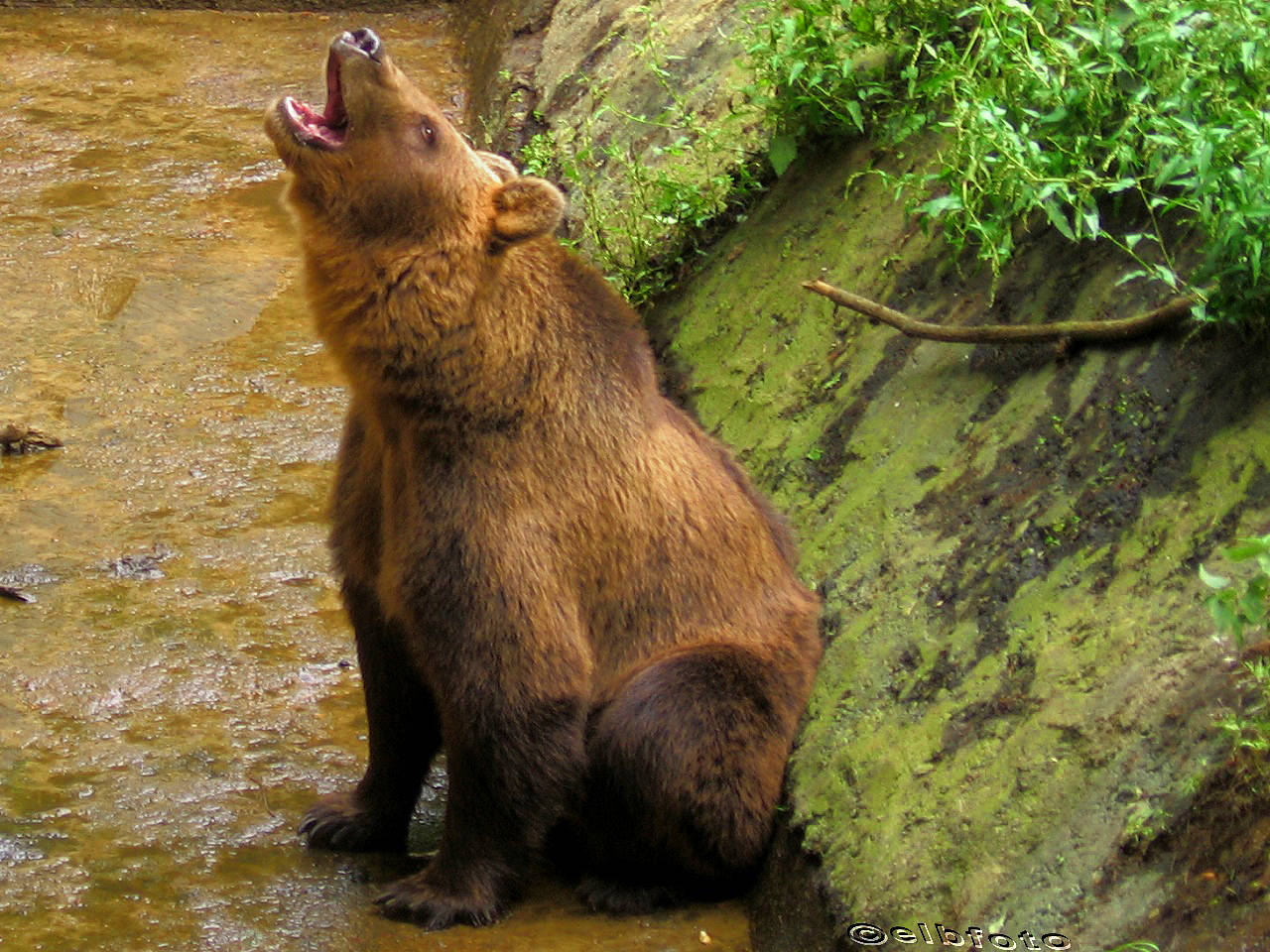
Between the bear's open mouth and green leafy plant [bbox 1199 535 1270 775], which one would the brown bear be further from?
green leafy plant [bbox 1199 535 1270 775]

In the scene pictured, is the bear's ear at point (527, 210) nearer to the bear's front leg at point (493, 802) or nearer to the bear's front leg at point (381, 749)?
the bear's front leg at point (381, 749)

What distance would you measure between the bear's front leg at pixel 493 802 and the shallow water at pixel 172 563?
0.11 metres

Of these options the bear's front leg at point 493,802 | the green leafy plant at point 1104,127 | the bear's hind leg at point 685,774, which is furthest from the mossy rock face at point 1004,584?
the bear's front leg at point 493,802

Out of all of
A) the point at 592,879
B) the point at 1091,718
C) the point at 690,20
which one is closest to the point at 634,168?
the point at 690,20

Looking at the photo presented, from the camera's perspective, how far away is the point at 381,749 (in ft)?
17.1

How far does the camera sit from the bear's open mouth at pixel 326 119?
4.89 meters

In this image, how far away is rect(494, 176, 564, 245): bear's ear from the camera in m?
4.87

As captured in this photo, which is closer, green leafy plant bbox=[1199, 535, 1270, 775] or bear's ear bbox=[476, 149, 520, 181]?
green leafy plant bbox=[1199, 535, 1270, 775]

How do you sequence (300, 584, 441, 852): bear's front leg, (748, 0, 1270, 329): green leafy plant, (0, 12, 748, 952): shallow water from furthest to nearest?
1. (300, 584, 441, 852): bear's front leg
2. (0, 12, 748, 952): shallow water
3. (748, 0, 1270, 329): green leafy plant

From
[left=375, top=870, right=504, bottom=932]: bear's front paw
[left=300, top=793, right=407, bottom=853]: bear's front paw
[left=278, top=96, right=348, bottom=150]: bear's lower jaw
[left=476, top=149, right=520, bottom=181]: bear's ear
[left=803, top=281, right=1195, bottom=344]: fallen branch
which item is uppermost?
[left=278, top=96, right=348, bottom=150]: bear's lower jaw

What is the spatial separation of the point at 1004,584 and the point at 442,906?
1.88 metres

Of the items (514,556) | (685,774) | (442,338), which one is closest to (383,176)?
(442,338)

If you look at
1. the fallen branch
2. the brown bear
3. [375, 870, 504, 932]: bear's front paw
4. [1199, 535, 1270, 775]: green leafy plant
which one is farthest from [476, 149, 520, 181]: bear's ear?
[1199, 535, 1270, 775]: green leafy plant

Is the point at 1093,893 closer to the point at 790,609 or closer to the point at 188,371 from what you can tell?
the point at 790,609
